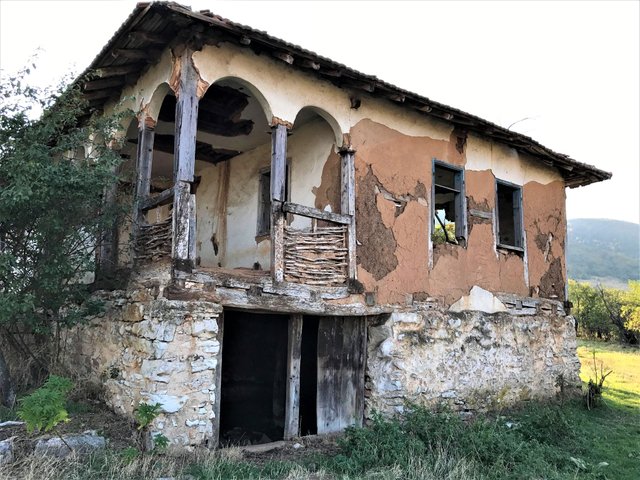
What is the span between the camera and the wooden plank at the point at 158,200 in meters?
6.58

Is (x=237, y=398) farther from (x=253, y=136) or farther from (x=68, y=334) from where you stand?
(x=253, y=136)

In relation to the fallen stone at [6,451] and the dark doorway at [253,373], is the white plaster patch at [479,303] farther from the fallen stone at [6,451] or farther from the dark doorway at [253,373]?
the fallen stone at [6,451]

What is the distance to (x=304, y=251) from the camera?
7461 mm

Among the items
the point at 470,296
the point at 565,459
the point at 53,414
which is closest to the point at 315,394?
the point at 470,296

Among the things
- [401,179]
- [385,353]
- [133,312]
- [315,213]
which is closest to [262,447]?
[385,353]

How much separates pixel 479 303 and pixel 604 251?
8922 cm

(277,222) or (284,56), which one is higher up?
(284,56)

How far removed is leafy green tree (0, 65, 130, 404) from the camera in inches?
245

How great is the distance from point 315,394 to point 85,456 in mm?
4003

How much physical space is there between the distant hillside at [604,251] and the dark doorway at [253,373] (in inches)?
1810

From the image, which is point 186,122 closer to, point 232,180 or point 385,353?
point 232,180

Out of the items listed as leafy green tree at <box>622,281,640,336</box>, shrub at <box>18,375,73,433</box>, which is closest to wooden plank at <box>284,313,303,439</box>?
shrub at <box>18,375,73,433</box>

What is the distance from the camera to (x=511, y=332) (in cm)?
999

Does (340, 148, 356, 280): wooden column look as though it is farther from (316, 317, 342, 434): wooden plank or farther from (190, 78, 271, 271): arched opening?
(190, 78, 271, 271): arched opening
